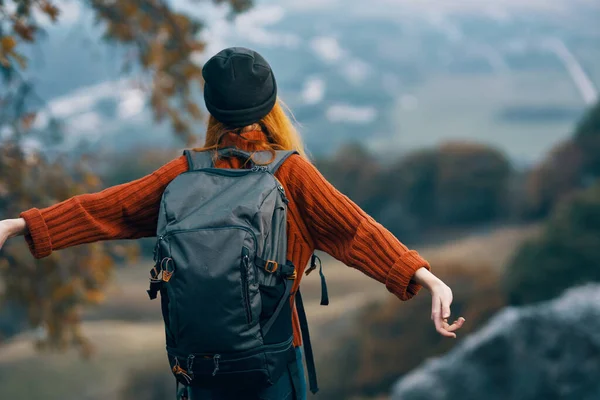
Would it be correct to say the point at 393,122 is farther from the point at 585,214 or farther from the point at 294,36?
the point at 585,214

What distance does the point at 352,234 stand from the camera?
2.09m

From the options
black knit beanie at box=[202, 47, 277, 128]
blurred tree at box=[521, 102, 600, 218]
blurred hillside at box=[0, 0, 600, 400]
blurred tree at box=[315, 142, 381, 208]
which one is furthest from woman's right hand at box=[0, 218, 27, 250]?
blurred tree at box=[521, 102, 600, 218]

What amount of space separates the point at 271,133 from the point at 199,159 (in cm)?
20

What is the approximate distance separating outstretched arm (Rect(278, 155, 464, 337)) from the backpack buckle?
211 millimetres

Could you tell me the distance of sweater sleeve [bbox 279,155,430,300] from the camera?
2.00m

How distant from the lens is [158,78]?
644cm

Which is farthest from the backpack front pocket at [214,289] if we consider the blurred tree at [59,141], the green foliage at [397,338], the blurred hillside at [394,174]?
the green foliage at [397,338]

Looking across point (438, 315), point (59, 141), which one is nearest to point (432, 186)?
point (59, 141)

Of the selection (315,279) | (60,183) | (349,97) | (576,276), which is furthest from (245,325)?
(349,97)

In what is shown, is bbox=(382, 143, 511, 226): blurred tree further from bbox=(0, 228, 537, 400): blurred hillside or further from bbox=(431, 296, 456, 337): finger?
bbox=(431, 296, 456, 337): finger

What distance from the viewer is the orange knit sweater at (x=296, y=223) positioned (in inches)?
79.8

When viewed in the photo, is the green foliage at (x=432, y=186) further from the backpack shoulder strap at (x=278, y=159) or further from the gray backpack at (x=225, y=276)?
the gray backpack at (x=225, y=276)

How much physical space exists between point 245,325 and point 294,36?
812 cm

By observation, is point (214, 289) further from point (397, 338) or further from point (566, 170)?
point (566, 170)
